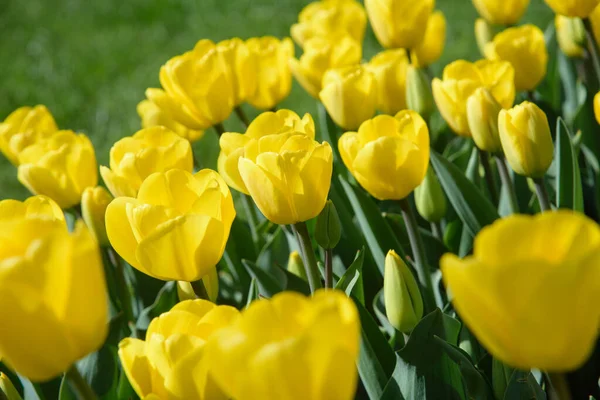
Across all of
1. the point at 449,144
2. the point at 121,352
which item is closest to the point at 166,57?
the point at 449,144

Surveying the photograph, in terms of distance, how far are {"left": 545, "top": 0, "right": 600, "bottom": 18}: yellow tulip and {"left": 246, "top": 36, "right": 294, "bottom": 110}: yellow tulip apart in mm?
614

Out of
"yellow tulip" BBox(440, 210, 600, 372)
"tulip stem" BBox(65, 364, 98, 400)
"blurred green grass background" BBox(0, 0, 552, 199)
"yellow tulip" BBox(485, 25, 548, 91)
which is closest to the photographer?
"yellow tulip" BBox(440, 210, 600, 372)

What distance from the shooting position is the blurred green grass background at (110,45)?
3986mm

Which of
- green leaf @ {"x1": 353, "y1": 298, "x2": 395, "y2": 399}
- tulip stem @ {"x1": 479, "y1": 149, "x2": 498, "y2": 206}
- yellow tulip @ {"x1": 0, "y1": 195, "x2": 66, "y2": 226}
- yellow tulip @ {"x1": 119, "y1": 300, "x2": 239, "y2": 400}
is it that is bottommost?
tulip stem @ {"x1": 479, "y1": 149, "x2": 498, "y2": 206}

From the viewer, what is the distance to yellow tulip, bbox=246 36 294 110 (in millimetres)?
1888

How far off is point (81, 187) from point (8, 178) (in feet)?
7.22

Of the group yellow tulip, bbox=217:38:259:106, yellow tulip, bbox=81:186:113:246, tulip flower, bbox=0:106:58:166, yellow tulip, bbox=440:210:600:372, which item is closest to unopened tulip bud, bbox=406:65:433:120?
yellow tulip, bbox=217:38:259:106

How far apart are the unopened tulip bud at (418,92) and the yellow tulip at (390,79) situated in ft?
0.13

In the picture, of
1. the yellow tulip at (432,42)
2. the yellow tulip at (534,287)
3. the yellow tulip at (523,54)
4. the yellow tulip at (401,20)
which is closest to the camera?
the yellow tulip at (534,287)

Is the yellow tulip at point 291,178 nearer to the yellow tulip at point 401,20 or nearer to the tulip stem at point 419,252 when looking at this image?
the tulip stem at point 419,252

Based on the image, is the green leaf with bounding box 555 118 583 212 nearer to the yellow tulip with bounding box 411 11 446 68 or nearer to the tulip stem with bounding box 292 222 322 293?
the tulip stem with bounding box 292 222 322 293

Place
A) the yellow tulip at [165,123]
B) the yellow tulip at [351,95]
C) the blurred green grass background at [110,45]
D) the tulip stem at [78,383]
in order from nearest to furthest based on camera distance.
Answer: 1. the tulip stem at [78,383]
2. the yellow tulip at [351,95]
3. the yellow tulip at [165,123]
4. the blurred green grass background at [110,45]

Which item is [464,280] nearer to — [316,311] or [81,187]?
[316,311]

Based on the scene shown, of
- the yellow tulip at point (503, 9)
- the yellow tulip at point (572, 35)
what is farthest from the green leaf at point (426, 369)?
the yellow tulip at point (503, 9)
